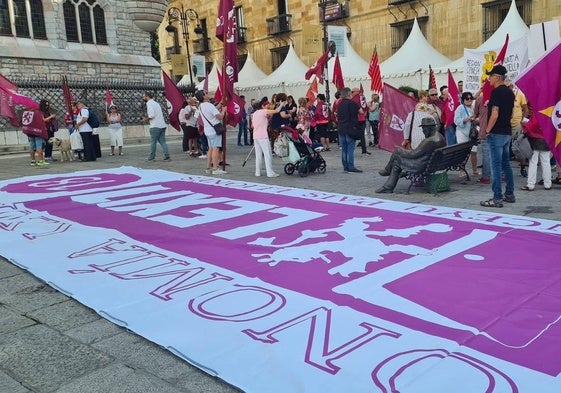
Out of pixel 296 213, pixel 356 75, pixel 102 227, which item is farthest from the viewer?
pixel 356 75

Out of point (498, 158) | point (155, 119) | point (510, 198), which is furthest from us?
point (155, 119)

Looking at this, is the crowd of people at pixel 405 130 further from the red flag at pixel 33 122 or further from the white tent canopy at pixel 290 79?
the white tent canopy at pixel 290 79

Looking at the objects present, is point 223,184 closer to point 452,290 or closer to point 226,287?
point 226,287

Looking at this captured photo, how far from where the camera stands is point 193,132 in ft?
48.9

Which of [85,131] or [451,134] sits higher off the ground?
[85,131]

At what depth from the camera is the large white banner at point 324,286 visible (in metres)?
2.81

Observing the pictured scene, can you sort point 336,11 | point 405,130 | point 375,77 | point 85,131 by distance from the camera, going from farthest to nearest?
1. point 336,11
2. point 375,77
3. point 85,131
4. point 405,130

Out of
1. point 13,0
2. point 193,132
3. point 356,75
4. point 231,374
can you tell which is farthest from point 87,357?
point 13,0

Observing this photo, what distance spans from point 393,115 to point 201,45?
34095mm

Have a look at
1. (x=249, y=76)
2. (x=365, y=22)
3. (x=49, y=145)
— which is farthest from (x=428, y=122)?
(x=365, y=22)

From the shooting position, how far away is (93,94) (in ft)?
71.4

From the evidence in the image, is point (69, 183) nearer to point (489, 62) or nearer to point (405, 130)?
point (405, 130)

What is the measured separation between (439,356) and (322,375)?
70 centimetres

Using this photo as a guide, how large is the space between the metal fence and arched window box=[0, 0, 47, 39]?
7.86 ft
